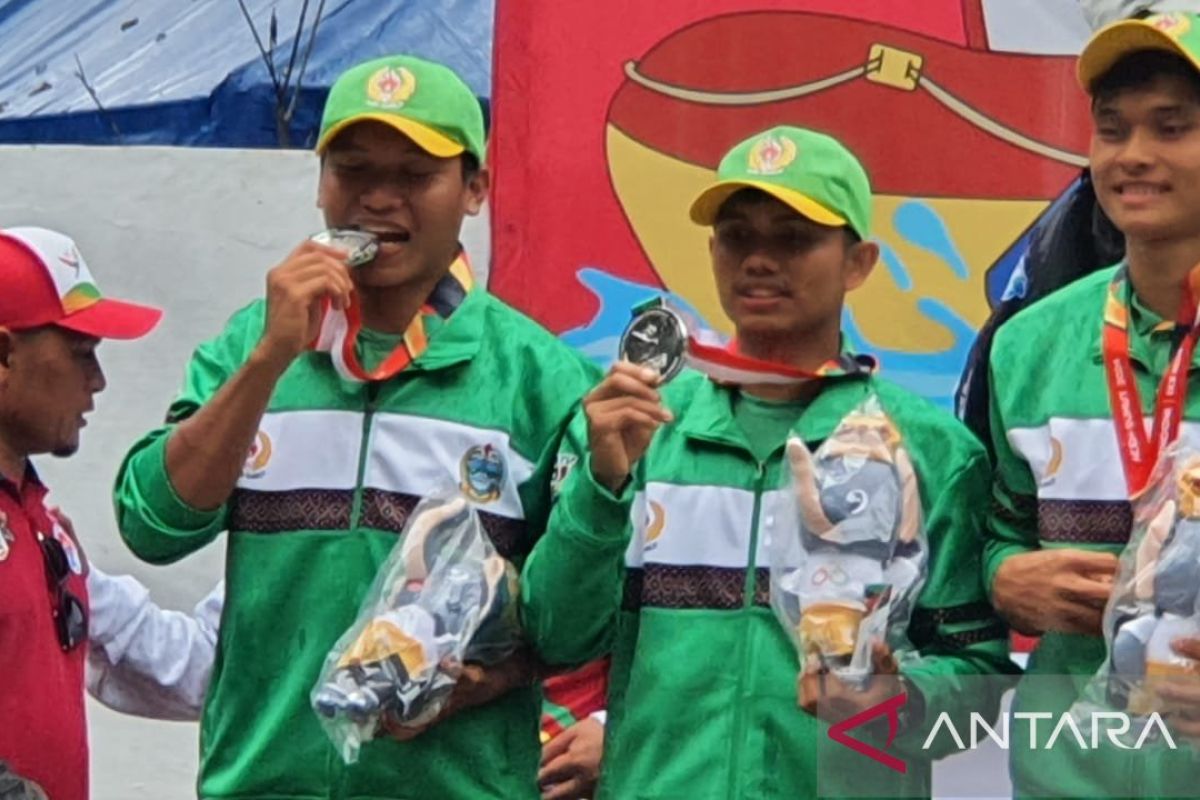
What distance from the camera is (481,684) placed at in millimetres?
3535

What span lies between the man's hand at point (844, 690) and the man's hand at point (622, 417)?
1.34ft

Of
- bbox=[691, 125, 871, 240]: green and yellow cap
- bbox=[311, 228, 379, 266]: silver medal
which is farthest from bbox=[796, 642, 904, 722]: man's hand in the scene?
bbox=[311, 228, 379, 266]: silver medal

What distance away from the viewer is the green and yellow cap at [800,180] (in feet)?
11.7

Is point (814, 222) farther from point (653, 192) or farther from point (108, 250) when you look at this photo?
point (108, 250)

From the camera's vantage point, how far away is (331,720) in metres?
3.37

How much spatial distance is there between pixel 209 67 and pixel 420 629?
3907 mm

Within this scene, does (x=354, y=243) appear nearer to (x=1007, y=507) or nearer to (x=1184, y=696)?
(x=1007, y=507)

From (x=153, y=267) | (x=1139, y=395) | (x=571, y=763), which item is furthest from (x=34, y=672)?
(x=153, y=267)

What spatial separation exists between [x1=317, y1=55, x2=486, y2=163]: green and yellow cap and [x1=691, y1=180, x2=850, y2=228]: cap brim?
42 cm

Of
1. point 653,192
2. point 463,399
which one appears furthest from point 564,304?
point 463,399

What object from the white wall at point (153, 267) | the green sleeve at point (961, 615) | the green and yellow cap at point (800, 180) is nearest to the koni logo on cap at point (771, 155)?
the green and yellow cap at point (800, 180)

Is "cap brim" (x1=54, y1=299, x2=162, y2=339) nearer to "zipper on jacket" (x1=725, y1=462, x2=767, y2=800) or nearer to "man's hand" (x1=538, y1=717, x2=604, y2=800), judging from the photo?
"man's hand" (x1=538, y1=717, x2=604, y2=800)

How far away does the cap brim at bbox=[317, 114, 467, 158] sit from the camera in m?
3.66

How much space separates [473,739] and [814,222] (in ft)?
3.21
